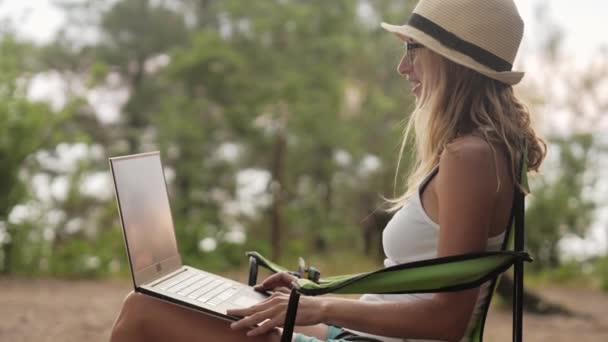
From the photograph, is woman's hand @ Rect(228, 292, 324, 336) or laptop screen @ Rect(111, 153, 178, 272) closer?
woman's hand @ Rect(228, 292, 324, 336)

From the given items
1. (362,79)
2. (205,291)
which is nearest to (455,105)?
(205,291)

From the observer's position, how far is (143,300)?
1.78 meters

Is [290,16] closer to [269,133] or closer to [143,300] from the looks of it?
[269,133]

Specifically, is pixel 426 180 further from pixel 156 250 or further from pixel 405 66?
pixel 156 250

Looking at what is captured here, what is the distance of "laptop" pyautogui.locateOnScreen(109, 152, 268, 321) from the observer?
179 centimetres

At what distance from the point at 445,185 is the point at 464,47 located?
1.15 ft

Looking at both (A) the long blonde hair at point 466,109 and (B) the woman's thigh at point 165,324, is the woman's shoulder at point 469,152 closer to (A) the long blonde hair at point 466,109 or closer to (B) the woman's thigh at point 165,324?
(A) the long blonde hair at point 466,109

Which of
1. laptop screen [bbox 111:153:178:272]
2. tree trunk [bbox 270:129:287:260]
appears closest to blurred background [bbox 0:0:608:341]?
tree trunk [bbox 270:129:287:260]

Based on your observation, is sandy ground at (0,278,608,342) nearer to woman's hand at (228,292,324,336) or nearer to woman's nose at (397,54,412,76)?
woman's hand at (228,292,324,336)

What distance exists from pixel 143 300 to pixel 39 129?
5149mm

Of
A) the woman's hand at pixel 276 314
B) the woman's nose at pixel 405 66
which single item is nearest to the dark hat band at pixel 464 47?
the woman's nose at pixel 405 66

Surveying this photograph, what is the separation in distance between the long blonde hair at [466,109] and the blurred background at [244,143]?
3518mm

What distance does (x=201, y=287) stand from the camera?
194cm

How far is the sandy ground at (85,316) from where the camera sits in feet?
13.1
